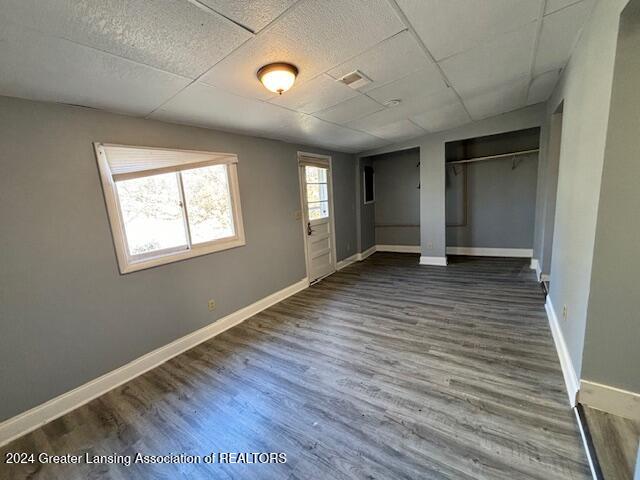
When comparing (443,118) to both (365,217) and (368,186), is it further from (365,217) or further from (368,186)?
(365,217)

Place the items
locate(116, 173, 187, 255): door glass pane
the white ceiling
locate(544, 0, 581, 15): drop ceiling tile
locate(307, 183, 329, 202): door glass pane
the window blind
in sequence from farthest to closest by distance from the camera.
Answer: locate(307, 183, 329, 202): door glass pane, locate(116, 173, 187, 255): door glass pane, the window blind, locate(544, 0, 581, 15): drop ceiling tile, the white ceiling

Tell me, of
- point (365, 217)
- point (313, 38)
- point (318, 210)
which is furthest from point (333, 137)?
point (365, 217)

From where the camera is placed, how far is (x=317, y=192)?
4652mm

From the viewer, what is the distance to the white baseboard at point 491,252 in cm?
507

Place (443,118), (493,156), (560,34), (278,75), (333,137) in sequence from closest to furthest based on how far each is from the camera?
(278,75), (560,34), (443,118), (333,137), (493,156)

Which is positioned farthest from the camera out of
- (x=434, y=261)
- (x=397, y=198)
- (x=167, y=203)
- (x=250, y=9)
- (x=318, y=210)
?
(x=397, y=198)

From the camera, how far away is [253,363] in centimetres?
237

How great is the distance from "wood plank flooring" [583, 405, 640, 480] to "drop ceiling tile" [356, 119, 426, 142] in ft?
11.2

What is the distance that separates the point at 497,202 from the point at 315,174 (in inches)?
147

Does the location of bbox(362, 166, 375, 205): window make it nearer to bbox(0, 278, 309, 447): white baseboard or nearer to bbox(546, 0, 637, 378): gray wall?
bbox(546, 0, 637, 378): gray wall

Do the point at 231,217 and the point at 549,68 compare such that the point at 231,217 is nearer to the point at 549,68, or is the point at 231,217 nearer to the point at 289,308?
the point at 289,308

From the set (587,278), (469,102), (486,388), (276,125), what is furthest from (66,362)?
(469,102)

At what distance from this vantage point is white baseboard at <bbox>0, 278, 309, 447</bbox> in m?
1.76

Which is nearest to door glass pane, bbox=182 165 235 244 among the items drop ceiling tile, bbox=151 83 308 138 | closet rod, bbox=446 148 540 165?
drop ceiling tile, bbox=151 83 308 138
